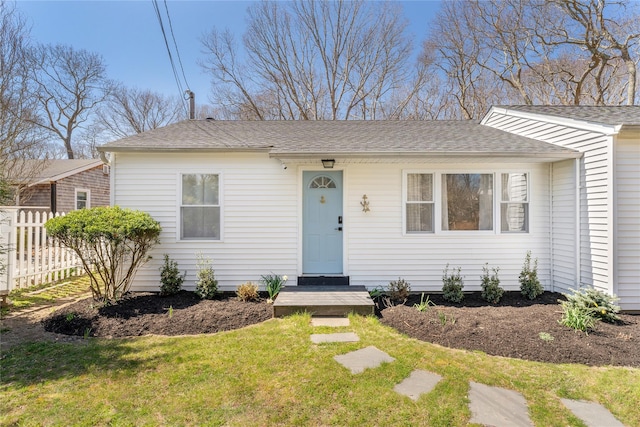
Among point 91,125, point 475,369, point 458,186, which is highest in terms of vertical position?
point 91,125

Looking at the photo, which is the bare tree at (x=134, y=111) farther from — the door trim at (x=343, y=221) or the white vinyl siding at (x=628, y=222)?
the white vinyl siding at (x=628, y=222)

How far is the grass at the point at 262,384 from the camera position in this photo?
2.45 metres

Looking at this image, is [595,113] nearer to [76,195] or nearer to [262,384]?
[262,384]

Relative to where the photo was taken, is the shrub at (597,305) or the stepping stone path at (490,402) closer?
the stepping stone path at (490,402)

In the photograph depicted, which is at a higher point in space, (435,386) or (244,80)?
(244,80)

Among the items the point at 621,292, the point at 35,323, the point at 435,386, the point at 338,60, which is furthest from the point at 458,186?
the point at 338,60

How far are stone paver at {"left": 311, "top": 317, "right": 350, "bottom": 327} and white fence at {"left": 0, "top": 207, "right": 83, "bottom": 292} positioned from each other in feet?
15.6

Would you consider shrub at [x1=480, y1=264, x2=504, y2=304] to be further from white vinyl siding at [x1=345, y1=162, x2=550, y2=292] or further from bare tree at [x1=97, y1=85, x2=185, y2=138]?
bare tree at [x1=97, y1=85, x2=185, y2=138]

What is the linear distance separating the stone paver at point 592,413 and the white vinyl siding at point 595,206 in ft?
10.5

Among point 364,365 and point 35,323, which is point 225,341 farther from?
point 35,323

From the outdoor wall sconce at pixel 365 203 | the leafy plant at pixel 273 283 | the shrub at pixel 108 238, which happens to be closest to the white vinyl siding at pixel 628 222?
the outdoor wall sconce at pixel 365 203

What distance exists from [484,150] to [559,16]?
13.6 metres

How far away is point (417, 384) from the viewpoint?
289cm

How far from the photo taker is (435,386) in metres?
2.85
